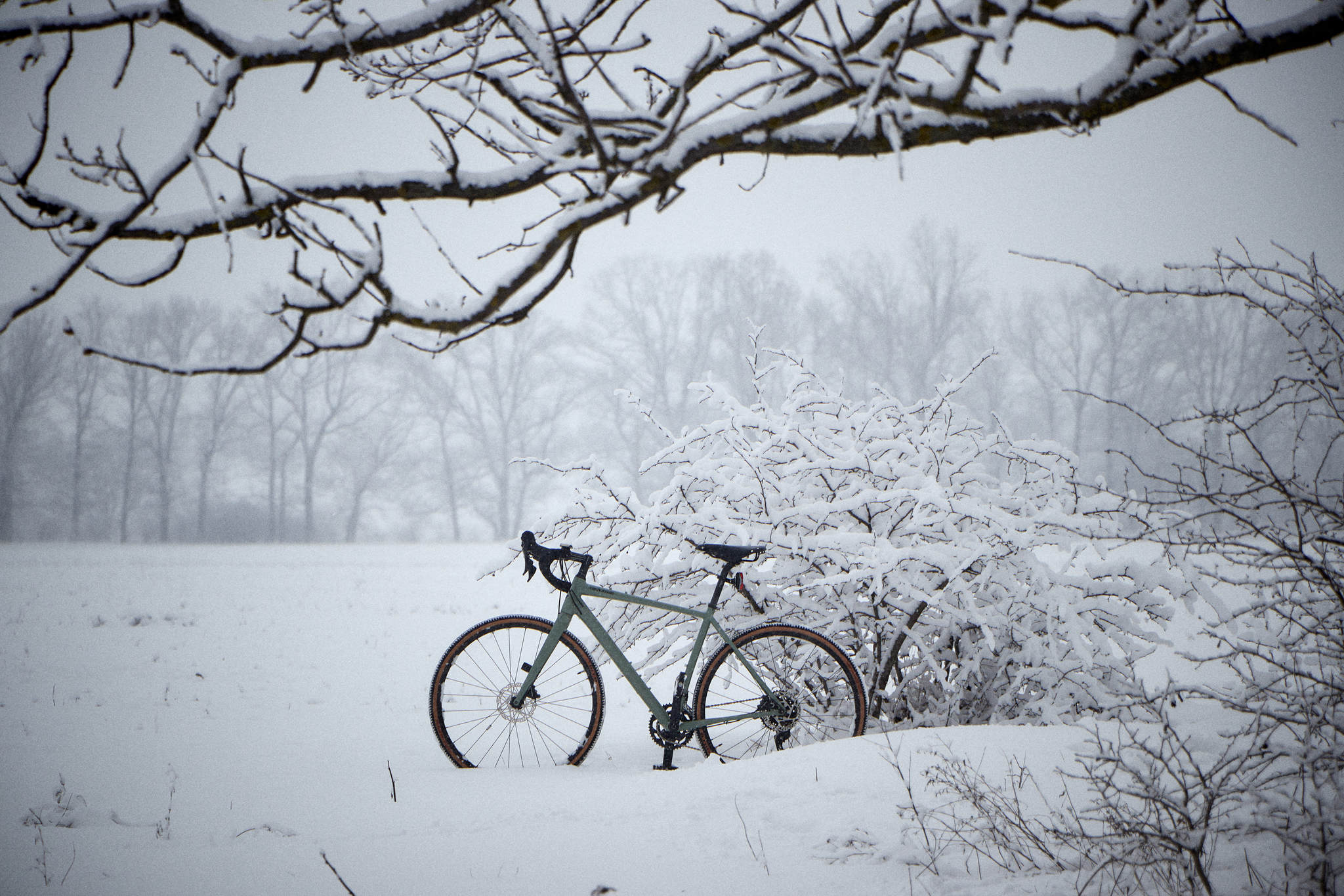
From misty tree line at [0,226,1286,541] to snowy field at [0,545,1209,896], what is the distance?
18.0 metres

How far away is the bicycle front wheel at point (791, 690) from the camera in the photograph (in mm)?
3199

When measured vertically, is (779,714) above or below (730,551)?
below

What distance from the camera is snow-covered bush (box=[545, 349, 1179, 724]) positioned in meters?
3.07

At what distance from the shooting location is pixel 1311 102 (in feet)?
6.78

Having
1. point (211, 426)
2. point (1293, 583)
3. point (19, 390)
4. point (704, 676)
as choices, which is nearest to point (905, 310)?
point (704, 676)

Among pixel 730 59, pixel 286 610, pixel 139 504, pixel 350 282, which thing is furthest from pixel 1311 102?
pixel 139 504

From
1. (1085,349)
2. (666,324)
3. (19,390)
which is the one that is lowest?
(19,390)

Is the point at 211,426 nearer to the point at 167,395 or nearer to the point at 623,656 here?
the point at 167,395

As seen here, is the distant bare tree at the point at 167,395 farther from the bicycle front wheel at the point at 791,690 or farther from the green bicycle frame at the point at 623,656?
the bicycle front wheel at the point at 791,690

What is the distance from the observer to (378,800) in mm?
2859

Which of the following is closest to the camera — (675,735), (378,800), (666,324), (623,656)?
(378,800)

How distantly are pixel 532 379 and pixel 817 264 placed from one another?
11.0 meters

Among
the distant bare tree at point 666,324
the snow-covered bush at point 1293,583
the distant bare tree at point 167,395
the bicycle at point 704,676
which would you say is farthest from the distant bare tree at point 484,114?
the distant bare tree at point 167,395

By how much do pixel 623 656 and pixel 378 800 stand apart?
113 centimetres
